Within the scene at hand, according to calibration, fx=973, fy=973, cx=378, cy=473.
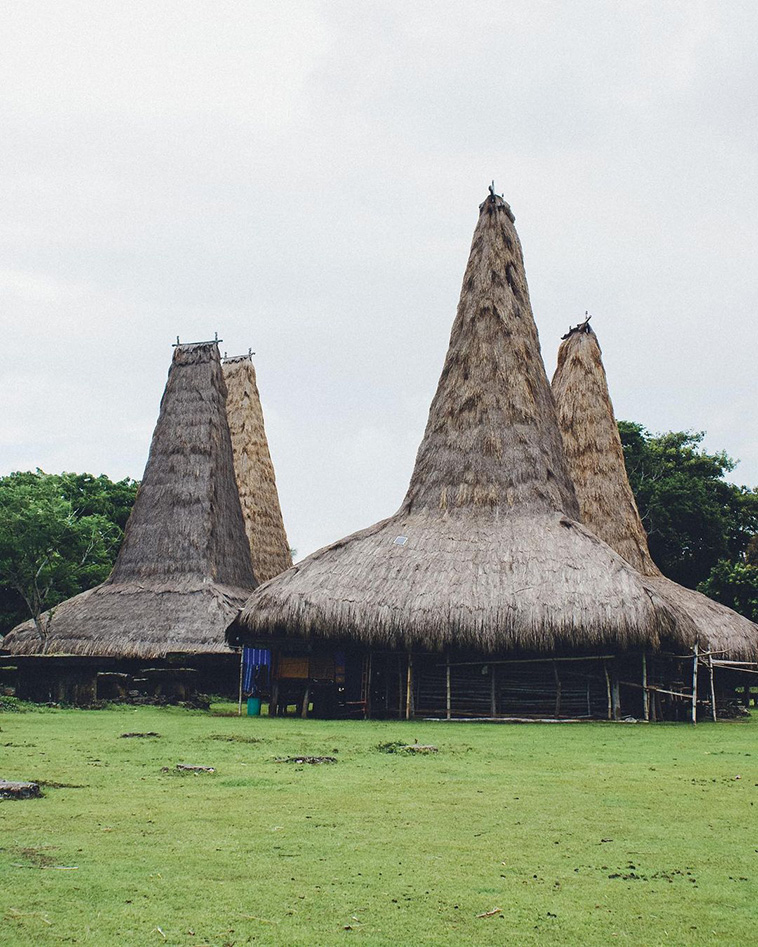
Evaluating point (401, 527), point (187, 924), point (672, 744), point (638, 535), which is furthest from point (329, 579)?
point (187, 924)

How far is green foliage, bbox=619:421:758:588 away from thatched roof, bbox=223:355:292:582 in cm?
1413

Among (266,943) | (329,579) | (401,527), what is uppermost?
(401,527)

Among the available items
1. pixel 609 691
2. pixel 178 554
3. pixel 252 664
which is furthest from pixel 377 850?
pixel 178 554

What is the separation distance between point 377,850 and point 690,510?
33.8 metres

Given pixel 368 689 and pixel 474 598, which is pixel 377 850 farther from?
pixel 368 689

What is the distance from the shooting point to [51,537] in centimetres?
2416

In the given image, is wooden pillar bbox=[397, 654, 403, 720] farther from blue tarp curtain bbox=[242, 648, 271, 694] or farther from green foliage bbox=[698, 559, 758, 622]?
green foliage bbox=[698, 559, 758, 622]

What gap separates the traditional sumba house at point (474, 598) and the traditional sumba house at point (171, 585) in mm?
3567

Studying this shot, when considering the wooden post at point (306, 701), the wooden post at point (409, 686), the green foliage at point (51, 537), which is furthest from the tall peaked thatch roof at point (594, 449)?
the green foliage at point (51, 537)

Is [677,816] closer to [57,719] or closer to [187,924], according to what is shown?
[187,924]

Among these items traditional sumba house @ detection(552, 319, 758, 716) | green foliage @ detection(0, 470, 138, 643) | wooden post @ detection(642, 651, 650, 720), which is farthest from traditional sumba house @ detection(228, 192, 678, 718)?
green foliage @ detection(0, 470, 138, 643)

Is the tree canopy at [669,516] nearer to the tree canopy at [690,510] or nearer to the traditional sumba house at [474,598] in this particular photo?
the tree canopy at [690,510]

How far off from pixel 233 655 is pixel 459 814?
55.0ft

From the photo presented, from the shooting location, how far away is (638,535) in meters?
26.1
